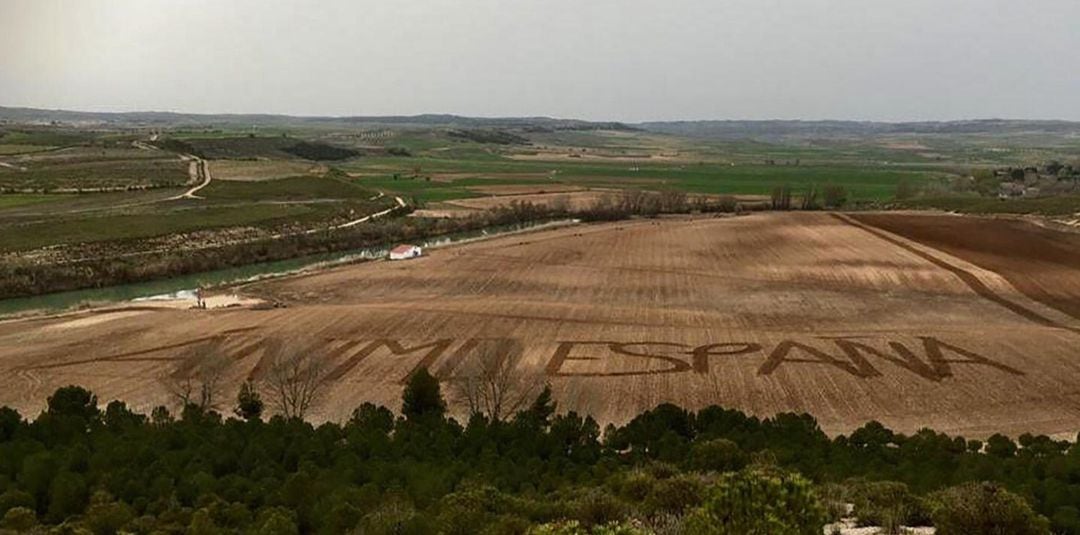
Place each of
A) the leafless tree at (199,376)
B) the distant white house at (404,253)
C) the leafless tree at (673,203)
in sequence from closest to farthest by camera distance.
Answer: the leafless tree at (199,376) < the distant white house at (404,253) < the leafless tree at (673,203)

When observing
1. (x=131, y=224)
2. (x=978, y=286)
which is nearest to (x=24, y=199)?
(x=131, y=224)

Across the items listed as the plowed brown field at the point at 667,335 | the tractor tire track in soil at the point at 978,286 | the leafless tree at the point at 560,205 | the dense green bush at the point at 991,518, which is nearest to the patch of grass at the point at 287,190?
the leafless tree at the point at 560,205

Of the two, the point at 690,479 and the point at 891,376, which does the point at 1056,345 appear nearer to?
the point at 891,376

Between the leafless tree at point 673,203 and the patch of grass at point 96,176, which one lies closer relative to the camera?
the leafless tree at point 673,203

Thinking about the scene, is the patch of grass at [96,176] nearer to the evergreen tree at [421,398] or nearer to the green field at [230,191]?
the green field at [230,191]

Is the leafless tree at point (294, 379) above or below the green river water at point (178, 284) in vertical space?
above

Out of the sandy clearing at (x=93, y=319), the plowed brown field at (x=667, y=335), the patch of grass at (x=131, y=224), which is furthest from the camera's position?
the patch of grass at (x=131, y=224)
